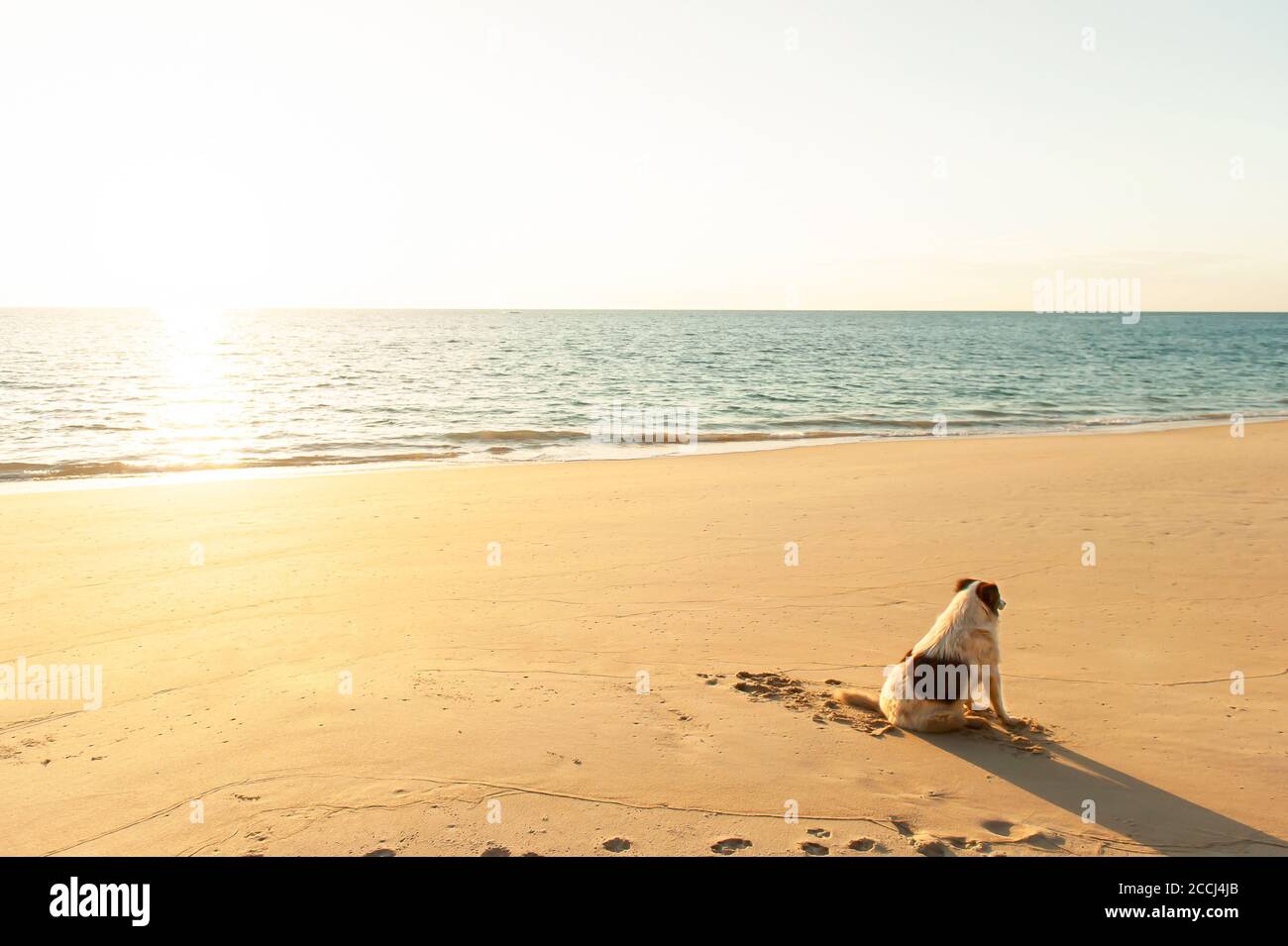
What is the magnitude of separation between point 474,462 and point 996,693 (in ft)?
46.9

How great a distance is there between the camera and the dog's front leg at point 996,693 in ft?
16.9

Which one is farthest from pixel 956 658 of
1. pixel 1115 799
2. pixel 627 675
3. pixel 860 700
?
pixel 627 675

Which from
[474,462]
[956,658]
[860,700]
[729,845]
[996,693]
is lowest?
[729,845]

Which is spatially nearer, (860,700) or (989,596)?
(989,596)

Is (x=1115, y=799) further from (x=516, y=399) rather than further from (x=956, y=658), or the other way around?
(x=516, y=399)

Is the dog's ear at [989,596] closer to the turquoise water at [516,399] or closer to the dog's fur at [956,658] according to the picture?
the dog's fur at [956,658]

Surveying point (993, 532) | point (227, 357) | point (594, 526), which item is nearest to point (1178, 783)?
point (993, 532)

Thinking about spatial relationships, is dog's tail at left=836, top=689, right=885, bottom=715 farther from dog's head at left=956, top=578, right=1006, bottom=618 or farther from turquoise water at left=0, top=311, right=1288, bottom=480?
turquoise water at left=0, top=311, right=1288, bottom=480

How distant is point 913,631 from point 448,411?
72.8ft

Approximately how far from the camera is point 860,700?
5418 mm

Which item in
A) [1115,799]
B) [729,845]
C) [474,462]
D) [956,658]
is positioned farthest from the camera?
[474,462]

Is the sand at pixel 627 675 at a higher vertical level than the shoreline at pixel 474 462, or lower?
lower

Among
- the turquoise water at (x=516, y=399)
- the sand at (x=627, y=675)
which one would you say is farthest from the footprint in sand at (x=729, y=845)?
the turquoise water at (x=516, y=399)

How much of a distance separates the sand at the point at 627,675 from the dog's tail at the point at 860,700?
17cm
